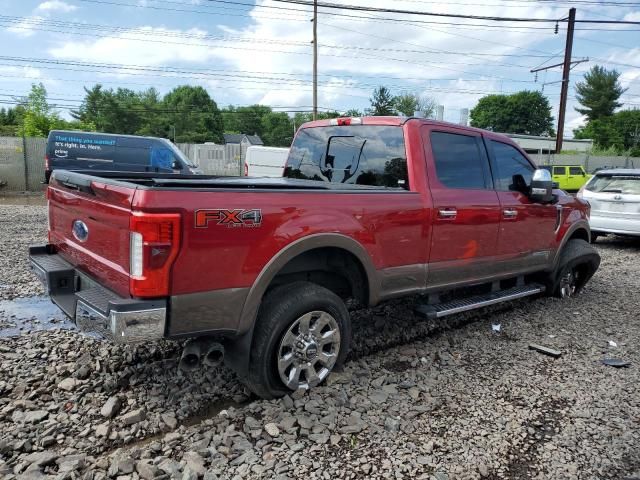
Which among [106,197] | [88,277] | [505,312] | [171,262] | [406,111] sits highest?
[406,111]

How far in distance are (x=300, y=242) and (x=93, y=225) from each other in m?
1.32

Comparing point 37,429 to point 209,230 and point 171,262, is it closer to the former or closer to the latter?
point 171,262

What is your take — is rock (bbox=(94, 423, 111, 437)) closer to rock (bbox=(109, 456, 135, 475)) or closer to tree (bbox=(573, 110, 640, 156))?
rock (bbox=(109, 456, 135, 475))

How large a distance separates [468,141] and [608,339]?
7.85ft

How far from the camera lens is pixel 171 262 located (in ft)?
8.48

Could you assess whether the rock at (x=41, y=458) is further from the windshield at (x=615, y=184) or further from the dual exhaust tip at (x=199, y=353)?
the windshield at (x=615, y=184)

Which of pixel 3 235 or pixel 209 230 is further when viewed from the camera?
pixel 3 235

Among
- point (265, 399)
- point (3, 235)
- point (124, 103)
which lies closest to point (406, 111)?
point (124, 103)

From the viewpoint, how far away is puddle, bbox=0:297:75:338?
441 centimetres

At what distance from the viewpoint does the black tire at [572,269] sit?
5766 mm

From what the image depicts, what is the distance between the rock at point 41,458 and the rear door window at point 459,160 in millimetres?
3326

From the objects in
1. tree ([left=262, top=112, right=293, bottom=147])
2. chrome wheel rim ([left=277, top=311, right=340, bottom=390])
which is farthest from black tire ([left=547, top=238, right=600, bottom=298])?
tree ([left=262, top=112, right=293, bottom=147])

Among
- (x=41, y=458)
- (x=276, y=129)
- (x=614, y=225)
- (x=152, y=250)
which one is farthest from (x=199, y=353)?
(x=276, y=129)

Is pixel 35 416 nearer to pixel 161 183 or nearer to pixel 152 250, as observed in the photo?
pixel 152 250
